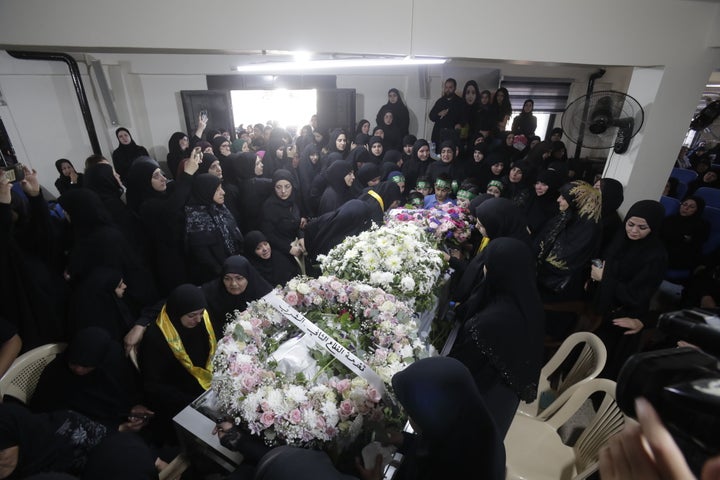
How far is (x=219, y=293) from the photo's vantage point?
290 centimetres

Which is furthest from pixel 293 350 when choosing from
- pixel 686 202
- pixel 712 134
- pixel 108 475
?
pixel 712 134

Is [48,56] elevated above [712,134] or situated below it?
above

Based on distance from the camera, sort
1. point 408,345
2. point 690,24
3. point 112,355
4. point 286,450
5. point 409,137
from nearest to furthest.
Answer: point 286,450 < point 408,345 < point 112,355 < point 690,24 < point 409,137

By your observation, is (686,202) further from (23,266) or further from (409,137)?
(23,266)

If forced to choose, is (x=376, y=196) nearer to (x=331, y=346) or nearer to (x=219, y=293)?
(x=219, y=293)

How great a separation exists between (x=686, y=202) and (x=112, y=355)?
6.37 metres

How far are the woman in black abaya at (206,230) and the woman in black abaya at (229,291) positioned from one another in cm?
77

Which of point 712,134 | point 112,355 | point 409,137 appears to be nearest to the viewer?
point 112,355

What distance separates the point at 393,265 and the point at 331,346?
0.88m

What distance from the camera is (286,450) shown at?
1491mm

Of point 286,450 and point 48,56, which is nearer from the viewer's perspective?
point 286,450

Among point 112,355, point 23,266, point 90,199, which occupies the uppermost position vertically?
point 90,199

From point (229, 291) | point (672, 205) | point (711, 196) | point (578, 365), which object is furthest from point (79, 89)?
point (711, 196)

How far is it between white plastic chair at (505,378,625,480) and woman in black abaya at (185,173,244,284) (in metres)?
3.02
